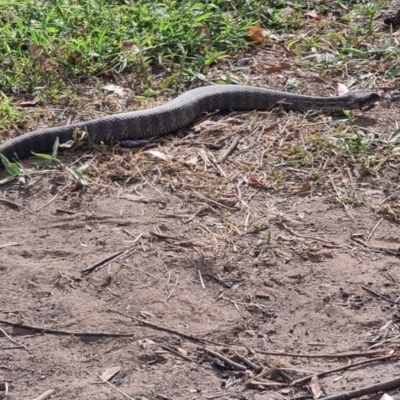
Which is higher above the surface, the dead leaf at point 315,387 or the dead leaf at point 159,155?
the dead leaf at point 315,387

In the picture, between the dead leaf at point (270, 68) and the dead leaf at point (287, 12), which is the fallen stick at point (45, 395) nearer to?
the dead leaf at point (270, 68)

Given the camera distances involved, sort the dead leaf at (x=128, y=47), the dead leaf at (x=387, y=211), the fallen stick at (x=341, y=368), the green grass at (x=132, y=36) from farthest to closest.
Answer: the dead leaf at (x=128, y=47) → the green grass at (x=132, y=36) → the dead leaf at (x=387, y=211) → the fallen stick at (x=341, y=368)

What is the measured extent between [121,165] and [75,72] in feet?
5.61

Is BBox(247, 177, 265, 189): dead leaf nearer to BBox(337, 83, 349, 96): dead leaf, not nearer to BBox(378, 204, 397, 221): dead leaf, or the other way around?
BBox(378, 204, 397, 221): dead leaf

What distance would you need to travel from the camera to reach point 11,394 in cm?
A: 495

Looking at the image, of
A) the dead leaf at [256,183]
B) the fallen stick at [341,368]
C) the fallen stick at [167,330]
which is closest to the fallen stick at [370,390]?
the fallen stick at [341,368]

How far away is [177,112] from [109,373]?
10.6 ft

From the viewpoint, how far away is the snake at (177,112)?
24.5 ft

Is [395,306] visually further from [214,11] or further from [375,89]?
[214,11]

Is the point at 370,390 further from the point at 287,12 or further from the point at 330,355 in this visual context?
the point at 287,12

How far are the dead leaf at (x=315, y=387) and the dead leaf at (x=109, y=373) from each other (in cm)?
102

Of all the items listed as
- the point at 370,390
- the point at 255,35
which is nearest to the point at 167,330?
the point at 370,390

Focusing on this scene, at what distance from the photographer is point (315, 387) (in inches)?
199

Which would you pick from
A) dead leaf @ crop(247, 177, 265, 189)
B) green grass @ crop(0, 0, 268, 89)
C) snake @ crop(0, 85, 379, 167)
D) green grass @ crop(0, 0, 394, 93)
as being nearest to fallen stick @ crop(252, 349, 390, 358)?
dead leaf @ crop(247, 177, 265, 189)
